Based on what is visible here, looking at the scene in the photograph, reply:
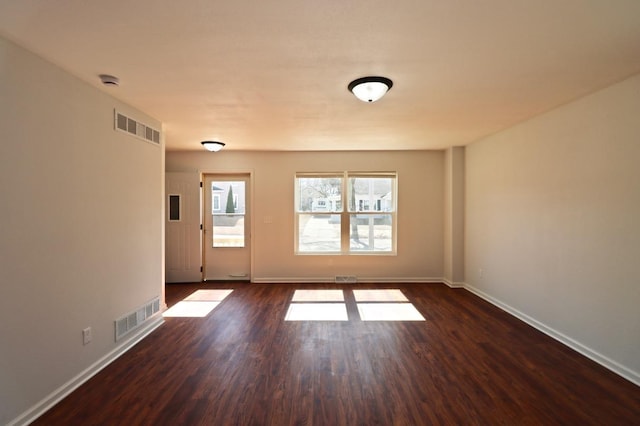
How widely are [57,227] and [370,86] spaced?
8.66ft

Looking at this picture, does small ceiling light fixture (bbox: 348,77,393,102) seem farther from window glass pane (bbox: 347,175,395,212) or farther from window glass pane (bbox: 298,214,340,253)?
window glass pane (bbox: 298,214,340,253)

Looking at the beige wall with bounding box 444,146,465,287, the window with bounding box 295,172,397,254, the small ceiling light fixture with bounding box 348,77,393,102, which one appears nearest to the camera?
the small ceiling light fixture with bounding box 348,77,393,102

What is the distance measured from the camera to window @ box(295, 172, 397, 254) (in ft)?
18.2

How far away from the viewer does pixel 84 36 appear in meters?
1.80

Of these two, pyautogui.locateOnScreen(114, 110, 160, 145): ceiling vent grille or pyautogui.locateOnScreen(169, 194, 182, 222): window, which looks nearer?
pyautogui.locateOnScreen(114, 110, 160, 145): ceiling vent grille

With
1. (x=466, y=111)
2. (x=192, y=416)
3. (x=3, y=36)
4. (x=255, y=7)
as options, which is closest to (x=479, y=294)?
(x=466, y=111)

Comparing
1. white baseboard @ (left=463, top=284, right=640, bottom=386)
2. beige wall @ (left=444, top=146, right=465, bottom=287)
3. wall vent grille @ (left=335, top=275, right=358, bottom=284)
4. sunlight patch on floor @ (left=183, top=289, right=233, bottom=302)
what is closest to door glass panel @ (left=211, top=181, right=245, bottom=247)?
sunlight patch on floor @ (left=183, top=289, right=233, bottom=302)

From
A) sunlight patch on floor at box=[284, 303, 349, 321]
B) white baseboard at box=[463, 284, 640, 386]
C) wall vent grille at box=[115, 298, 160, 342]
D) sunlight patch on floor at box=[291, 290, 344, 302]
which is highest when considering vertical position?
wall vent grille at box=[115, 298, 160, 342]

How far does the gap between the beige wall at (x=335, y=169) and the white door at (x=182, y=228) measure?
1.20 ft

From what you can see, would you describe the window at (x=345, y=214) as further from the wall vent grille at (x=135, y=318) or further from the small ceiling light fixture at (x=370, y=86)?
the small ceiling light fixture at (x=370, y=86)

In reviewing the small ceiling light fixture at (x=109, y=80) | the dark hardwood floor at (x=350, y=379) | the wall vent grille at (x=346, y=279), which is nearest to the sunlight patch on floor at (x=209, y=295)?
the dark hardwood floor at (x=350, y=379)

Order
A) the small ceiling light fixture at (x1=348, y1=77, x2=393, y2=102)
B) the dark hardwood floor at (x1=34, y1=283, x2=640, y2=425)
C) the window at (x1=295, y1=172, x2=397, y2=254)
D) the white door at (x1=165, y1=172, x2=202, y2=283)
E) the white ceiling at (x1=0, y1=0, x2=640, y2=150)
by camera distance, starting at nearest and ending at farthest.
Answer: the white ceiling at (x1=0, y1=0, x2=640, y2=150) → the dark hardwood floor at (x1=34, y1=283, x2=640, y2=425) → the small ceiling light fixture at (x1=348, y1=77, x2=393, y2=102) → the white door at (x1=165, y1=172, x2=202, y2=283) → the window at (x1=295, y1=172, x2=397, y2=254)

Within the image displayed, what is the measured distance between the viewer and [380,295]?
468 centimetres

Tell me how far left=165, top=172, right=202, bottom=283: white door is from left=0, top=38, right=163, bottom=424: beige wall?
2.33 meters
